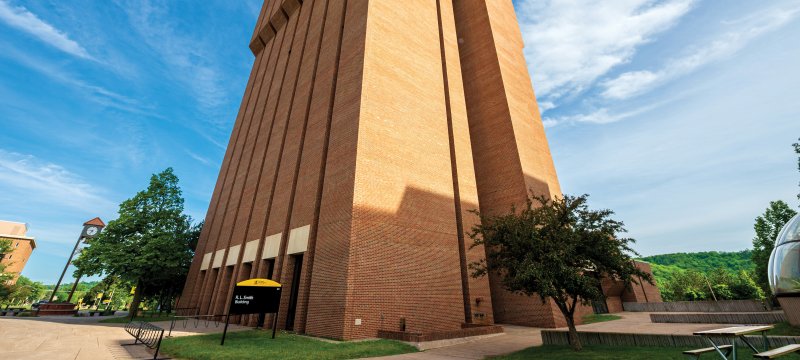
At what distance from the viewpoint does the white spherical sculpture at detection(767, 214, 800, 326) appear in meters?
11.0

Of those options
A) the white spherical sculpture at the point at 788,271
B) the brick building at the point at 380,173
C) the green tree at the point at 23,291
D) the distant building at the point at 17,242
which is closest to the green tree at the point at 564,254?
the white spherical sculpture at the point at 788,271

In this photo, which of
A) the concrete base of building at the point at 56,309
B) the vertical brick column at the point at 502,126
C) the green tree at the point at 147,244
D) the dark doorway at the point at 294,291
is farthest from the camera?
the concrete base of building at the point at 56,309

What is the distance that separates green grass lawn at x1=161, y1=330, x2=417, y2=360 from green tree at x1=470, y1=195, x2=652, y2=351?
540cm

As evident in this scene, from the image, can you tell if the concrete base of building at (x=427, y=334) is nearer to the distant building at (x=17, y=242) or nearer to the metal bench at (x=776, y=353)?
the metal bench at (x=776, y=353)

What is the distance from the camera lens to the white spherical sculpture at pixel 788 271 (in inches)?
432

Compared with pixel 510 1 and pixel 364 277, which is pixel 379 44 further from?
pixel 510 1

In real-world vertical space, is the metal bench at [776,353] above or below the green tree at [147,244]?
below

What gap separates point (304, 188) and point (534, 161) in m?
18.8

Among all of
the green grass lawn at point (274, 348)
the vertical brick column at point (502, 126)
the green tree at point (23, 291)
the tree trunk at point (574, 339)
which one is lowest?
the green grass lawn at point (274, 348)

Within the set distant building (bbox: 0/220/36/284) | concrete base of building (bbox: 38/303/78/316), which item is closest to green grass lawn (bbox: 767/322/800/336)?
concrete base of building (bbox: 38/303/78/316)

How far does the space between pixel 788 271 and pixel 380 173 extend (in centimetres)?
1678

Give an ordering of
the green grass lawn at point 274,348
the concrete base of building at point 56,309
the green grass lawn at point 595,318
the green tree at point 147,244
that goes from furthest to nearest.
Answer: the concrete base of building at point 56,309, the green tree at point 147,244, the green grass lawn at point 595,318, the green grass lawn at point 274,348

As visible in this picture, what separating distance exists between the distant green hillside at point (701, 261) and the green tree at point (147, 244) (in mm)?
114111

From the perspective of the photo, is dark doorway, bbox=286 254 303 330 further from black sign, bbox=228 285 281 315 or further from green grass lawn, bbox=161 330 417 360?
green grass lawn, bbox=161 330 417 360
